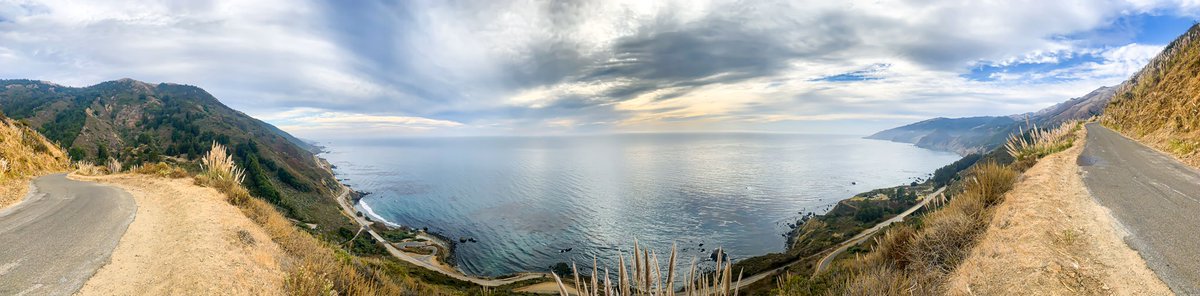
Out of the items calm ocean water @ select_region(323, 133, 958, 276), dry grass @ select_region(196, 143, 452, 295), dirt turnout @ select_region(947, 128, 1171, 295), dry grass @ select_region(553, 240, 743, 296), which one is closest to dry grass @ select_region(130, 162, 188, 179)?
dry grass @ select_region(196, 143, 452, 295)

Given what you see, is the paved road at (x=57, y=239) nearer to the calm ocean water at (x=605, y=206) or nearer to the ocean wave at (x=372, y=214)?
the calm ocean water at (x=605, y=206)

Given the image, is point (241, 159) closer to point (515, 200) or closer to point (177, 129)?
point (177, 129)

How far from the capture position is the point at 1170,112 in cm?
1416

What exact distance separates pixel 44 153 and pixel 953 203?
48.1 m

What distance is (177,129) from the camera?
113688 mm

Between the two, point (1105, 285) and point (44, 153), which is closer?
point (1105, 285)

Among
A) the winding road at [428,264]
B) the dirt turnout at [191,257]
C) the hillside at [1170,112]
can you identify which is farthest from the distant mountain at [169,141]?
the hillside at [1170,112]

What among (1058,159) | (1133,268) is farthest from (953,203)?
(1058,159)

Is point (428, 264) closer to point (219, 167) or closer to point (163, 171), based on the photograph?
point (163, 171)

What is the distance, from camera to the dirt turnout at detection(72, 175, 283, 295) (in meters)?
4.15

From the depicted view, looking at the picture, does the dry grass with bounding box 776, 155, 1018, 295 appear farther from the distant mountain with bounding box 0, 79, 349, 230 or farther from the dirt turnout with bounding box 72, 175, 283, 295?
the distant mountain with bounding box 0, 79, 349, 230

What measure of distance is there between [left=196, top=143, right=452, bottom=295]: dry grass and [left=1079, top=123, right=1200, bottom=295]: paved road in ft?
29.4

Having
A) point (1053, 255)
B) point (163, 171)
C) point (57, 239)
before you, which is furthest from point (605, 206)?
point (1053, 255)

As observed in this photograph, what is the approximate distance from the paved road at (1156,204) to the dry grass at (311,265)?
897cm
